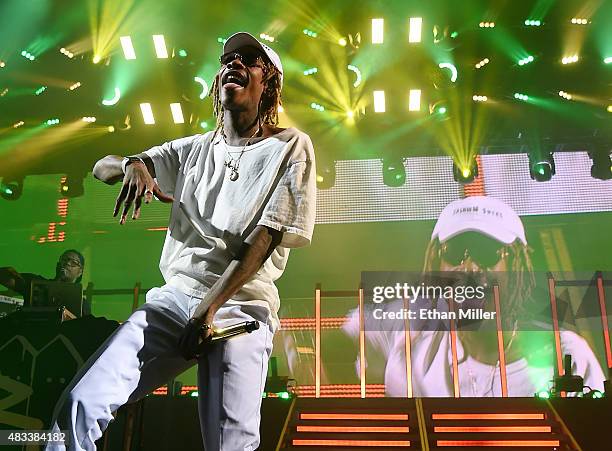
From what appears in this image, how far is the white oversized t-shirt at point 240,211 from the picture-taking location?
1313 mm

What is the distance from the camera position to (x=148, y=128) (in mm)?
7535

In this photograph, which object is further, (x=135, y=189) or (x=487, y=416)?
(x=487, y=416)

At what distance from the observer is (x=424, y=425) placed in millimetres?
3746

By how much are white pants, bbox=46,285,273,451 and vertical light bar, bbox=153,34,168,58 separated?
572 cm

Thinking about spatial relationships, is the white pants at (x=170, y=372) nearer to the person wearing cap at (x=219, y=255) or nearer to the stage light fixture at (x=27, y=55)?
the person wearing cap at (x=219, y=255)

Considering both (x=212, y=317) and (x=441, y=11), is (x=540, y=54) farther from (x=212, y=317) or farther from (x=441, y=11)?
(x=212, y=317)

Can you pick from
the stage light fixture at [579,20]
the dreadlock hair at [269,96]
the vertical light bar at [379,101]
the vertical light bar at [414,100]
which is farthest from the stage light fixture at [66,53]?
the dreadlock hair at [269,96]

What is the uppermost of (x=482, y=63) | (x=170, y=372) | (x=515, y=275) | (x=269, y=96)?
(x=482, y=63)

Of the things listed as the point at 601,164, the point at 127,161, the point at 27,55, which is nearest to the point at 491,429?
the point at 127,161

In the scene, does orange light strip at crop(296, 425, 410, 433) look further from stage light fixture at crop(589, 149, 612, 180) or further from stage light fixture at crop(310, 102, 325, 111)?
stage light fixture at crop(589, 149, 612, 180)

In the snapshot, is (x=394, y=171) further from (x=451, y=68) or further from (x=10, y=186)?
(x=10, y=186)

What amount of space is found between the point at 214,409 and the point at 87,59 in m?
6.25

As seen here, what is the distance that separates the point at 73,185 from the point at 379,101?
13.3 ft

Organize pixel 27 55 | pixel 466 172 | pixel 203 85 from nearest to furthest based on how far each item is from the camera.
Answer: pixel 27 55 → pixel 203 85 → pixel 466 172
